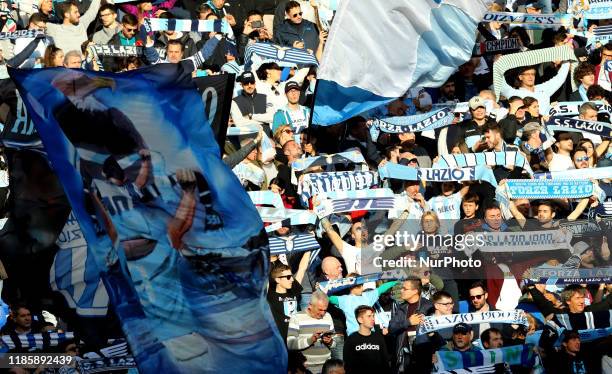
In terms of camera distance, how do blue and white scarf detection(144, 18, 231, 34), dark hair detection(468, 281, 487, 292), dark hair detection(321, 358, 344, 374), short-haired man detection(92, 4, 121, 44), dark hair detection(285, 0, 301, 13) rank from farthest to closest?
dark hair detection(285, 0, 301, 13)
blue and white scarf detection(144, 18, 231, 34)
short-haired man detection(92, 4, 121, 44)
dark hair detection(468, 281, 487, 292)
dark hair detection(321, 358, 344, 374)

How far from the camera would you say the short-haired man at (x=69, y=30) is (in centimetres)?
2198

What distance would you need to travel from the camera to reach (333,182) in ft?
64.9

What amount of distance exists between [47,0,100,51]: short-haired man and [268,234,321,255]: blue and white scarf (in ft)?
15.0

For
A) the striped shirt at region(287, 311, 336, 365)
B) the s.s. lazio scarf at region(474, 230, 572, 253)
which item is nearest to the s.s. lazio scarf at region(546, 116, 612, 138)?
the s.s. lazio scarf at region(474, 230, 572, 253)

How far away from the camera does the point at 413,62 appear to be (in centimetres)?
2019

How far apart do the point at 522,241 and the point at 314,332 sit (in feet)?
8.39

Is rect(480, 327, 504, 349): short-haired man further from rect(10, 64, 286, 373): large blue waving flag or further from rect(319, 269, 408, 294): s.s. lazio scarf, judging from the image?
rect(10, 64, 286, 373): large blue waving flag

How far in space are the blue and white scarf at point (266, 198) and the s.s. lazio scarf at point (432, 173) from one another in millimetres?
1352

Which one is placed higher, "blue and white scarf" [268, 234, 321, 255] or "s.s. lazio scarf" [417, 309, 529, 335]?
"blue and white scarf" [268, 234, 321, 255]

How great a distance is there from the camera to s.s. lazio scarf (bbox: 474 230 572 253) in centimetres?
1878

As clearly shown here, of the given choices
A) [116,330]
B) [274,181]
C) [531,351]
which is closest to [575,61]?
[274,181]

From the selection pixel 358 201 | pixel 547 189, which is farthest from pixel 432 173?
pixel 547 189

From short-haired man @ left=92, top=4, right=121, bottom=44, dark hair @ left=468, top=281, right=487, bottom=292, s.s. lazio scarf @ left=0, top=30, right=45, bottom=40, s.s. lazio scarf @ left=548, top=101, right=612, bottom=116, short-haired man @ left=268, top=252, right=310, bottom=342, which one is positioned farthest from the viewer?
short-haired man @ left=92, top=4, right=121, bottom=44

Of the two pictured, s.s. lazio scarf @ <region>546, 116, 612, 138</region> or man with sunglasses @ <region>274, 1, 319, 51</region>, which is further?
man with sunglasses @ <region>274, 1, 319, 51</region>
